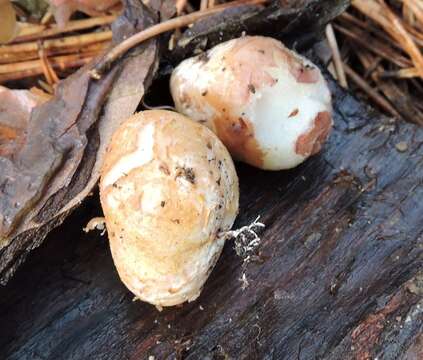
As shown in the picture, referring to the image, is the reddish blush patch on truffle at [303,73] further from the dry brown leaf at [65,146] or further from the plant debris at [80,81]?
the dry brown leaf at [65,146]

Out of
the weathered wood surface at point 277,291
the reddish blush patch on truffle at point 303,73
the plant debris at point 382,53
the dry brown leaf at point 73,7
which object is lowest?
the weathered wood surface at point 277,291

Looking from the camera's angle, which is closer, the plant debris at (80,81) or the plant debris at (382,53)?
the plant debris at (80,81)

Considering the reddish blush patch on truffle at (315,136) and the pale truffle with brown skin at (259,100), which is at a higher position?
the pale truffle with brown skin at (259,100)

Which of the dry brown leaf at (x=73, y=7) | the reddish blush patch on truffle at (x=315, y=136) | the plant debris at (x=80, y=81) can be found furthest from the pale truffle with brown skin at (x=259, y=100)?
the dry brown leaf at (x=73, y=7)

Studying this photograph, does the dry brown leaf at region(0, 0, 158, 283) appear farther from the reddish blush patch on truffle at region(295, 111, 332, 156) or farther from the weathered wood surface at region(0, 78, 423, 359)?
the reddish blush patch on truffle at region(295, 111, 332, 156)

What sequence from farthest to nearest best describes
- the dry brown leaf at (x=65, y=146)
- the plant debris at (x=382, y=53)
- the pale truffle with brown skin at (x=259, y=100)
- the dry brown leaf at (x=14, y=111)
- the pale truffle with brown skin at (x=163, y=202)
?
the plant debris at (x=382, y=53) → the dry brown leaf at (x=14, y=111) → the pale truffle with brown skin at (x=259, y=100) → the dry brown leaf at (x=65, y=146) → the pale truffle with brown skin at (x=163, y=202)

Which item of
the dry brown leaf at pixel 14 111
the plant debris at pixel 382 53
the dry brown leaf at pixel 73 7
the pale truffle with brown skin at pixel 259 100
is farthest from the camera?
the plant debris at pixel 382 53
